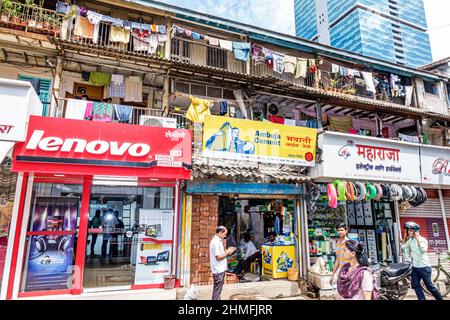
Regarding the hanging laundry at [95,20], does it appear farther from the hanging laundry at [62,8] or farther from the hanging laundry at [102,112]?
the hanging laundry at [102,112]

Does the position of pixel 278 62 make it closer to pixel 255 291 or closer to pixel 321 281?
pixel 321 281

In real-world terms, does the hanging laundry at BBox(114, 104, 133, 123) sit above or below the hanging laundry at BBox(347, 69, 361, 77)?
below

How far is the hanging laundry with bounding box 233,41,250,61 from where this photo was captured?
1103 cm

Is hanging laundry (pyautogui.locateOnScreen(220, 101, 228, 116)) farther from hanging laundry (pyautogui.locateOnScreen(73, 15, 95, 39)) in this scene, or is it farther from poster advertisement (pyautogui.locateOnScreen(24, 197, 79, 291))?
poster advertisement (pyautogui.locateOnScreen(24, 197, 79, 291))

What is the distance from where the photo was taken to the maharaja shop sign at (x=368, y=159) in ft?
32.6

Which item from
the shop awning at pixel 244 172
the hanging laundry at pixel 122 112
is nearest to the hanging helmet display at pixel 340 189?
the shop awning at pixel 244 172

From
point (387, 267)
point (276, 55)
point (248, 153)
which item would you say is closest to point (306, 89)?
point (276, 55)

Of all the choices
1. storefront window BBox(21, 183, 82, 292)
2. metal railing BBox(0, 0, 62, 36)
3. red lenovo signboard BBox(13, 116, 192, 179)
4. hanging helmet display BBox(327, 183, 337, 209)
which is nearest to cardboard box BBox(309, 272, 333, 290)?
hanging helmet display BBox(327, 183, 337, 209)

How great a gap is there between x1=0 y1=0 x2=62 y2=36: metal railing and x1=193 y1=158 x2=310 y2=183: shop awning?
6.62 meters

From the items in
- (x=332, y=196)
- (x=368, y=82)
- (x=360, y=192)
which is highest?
(x=368, y=82)

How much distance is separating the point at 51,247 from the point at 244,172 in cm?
581

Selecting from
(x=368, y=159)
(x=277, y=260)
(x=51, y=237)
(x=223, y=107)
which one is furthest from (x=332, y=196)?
(x=51, y=237)

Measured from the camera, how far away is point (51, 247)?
7.29 metres

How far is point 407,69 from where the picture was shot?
48.5 ft
